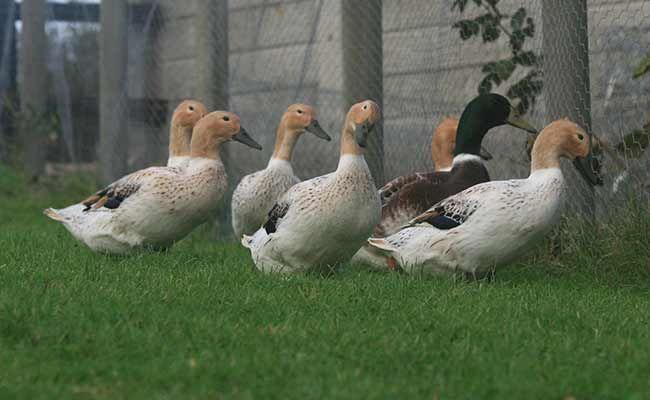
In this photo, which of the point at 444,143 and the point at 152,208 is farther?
the point at 444,143

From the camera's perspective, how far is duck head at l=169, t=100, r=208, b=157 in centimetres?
837

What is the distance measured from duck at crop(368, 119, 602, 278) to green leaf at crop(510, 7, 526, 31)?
1147 mm

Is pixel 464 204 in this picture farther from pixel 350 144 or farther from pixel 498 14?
→ pixel 498 14

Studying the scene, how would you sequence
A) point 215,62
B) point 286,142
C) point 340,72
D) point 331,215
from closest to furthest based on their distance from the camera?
point 331,215
point 286,142
point 340,72
point 215,62

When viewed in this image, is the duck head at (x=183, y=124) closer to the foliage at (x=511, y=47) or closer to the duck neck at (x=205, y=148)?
the duck neck at (x=205, y=148)

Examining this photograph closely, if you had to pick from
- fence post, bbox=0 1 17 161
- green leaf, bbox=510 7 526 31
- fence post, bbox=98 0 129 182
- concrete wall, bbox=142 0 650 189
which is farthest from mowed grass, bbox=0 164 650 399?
fence post, bbox=0 1 17 161

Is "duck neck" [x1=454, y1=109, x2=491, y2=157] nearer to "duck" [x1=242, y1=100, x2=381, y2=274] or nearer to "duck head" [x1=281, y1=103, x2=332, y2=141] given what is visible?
"duck head" [x1=281, y1=103, x2=332, y2=141]

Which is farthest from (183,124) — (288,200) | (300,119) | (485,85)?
(288,200)

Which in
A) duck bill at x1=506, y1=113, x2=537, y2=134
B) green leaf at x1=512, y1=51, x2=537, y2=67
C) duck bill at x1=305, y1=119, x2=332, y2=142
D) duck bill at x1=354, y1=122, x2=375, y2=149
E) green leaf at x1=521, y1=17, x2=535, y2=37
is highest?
green leaf at x1=521, y1=17, x2=535, y2=37

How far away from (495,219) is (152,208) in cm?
197

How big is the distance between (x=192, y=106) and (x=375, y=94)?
4.27ft

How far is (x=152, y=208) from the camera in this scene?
6.73 m

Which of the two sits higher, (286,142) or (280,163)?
(286,142)

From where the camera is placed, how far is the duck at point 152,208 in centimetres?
675
